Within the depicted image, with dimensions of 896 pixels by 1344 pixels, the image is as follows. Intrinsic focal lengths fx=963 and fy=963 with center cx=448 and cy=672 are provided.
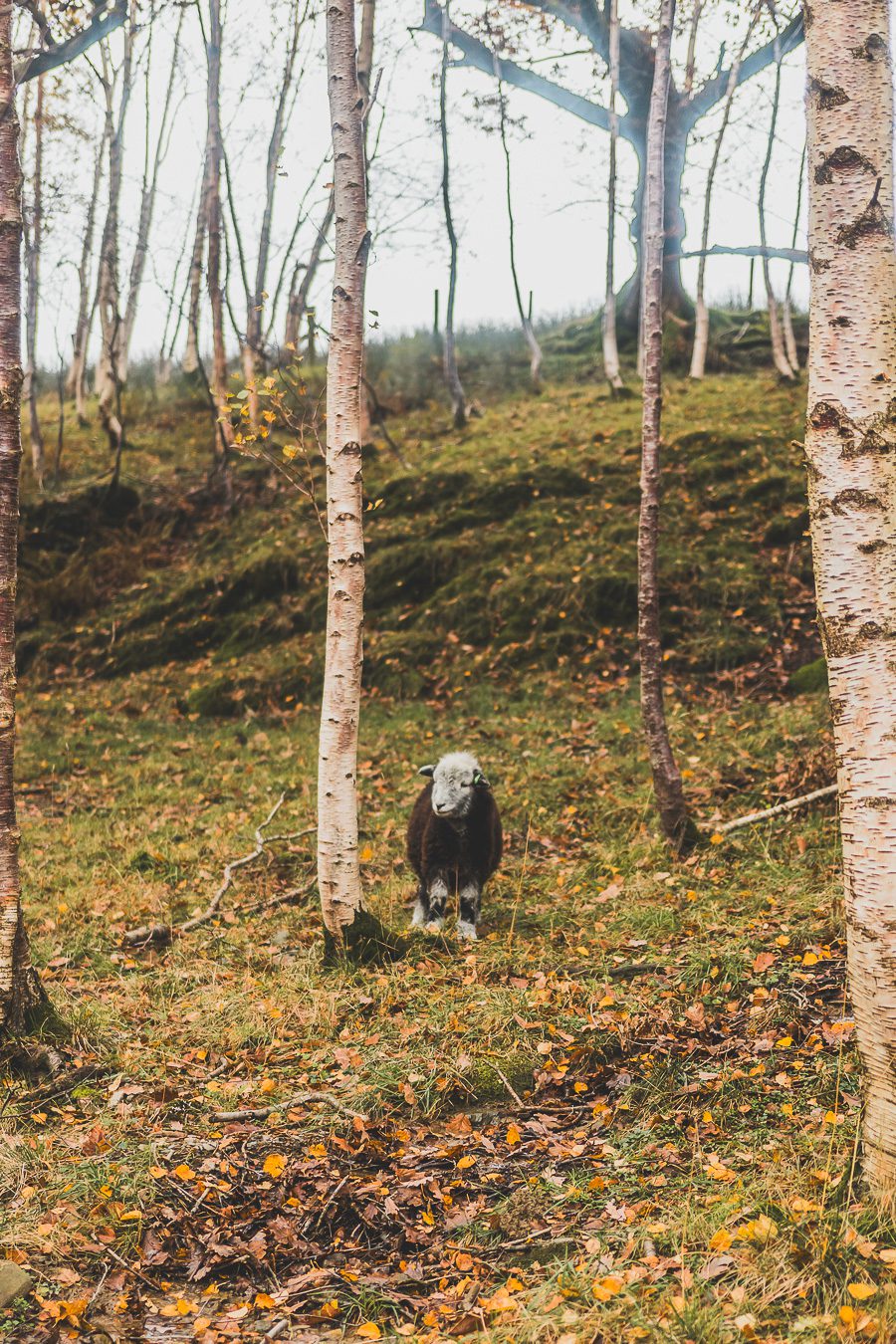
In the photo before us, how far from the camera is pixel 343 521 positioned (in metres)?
6.76

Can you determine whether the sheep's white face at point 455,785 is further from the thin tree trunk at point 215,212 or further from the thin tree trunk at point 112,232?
the thin tree trunk at point 112,232

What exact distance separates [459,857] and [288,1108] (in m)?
2.86

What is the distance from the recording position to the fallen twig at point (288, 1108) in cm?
486

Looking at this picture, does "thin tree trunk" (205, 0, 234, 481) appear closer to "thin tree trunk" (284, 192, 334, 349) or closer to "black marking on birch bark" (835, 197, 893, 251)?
"thin tree trunk" (284, 192, 334, 349)

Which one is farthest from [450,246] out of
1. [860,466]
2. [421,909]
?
[860,466]

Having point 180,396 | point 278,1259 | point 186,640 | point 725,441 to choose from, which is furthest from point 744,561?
point 180,396

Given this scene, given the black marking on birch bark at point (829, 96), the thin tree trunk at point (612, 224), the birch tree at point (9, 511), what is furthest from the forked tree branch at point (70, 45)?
the thin tree trunk at point (612, 224)

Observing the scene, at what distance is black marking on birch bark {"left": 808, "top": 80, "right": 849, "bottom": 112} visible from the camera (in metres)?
3.42

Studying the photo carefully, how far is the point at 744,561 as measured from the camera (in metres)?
13.8

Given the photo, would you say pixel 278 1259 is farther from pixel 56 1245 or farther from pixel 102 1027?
pixel 102 1027

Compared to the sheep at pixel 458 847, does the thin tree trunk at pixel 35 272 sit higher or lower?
higher

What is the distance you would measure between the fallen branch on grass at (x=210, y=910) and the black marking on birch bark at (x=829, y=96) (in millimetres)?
6936

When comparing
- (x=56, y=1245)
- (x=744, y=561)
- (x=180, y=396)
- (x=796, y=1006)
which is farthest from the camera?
(x=180, y=396)

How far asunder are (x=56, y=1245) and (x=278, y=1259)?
0.89 metres
